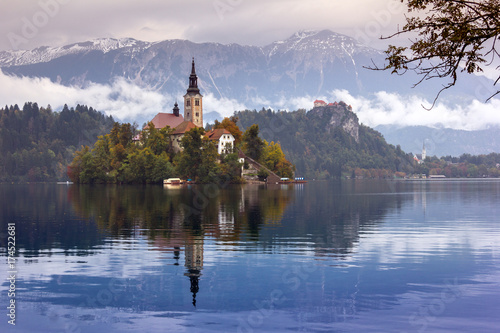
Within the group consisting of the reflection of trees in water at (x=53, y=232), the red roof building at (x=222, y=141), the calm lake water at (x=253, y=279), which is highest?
the red roof building at (x=222, y=141)

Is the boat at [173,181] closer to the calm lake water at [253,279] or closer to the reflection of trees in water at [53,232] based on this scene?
the reflection of trees in water at [53,232]

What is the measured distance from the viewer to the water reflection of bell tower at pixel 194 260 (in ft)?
78.5

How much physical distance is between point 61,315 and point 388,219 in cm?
4028

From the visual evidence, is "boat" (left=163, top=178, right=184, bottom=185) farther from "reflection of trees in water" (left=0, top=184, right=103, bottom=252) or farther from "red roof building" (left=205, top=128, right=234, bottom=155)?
"reflection of trees in water" (left=0, top=184, right=103, bottom=252)

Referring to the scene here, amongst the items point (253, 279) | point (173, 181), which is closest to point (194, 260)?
point (253, 279)

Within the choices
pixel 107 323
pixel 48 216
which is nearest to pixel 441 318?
pixel 107 323

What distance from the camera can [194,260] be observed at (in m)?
29.1

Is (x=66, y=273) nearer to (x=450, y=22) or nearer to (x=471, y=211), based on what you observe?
(x=450, y=22)

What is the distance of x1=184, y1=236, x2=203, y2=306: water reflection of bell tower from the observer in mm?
23920

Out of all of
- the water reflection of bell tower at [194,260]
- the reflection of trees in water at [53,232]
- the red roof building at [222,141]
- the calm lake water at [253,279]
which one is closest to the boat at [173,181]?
the red roof building at [222,141]

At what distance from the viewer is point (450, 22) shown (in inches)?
766

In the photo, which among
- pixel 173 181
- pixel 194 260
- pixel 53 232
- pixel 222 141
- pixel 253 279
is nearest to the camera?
pixel 253 279

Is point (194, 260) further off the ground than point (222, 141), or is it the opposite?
point (222, 141)

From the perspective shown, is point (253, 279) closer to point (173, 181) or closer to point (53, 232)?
point (53, 232)
